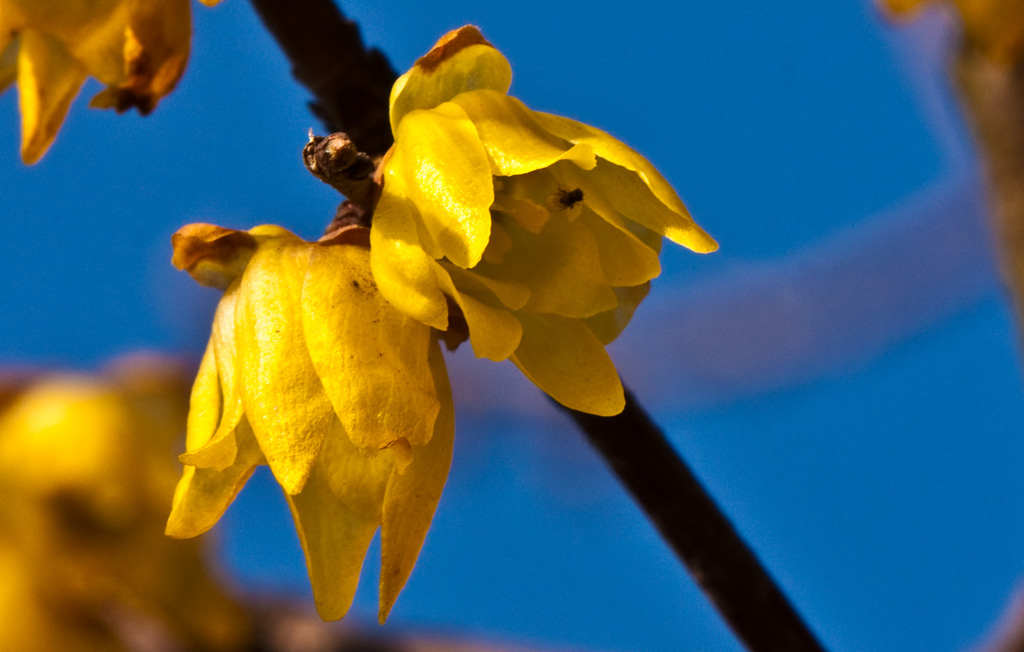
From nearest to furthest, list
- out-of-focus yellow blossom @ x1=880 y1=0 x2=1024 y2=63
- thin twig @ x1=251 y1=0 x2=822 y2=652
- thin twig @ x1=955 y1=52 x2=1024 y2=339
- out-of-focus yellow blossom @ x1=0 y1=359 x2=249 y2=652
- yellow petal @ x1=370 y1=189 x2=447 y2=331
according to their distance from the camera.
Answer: yellow petal @ x1=370 y1=189 x2=447 y2=331
thin twig @ x1=251 y1=0 x2=822 y2=652
out-of-focus yellow blossom @ x1=880 y1=0 x2=1024 y2=63
thin twig @ x1=955 y1=52 x2=1024 y2=339
out-of-focus yellow blossom @ x1=0 y1=359 x2=249 y2=652

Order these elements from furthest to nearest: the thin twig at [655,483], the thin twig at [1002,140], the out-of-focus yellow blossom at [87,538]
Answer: the out-of-focus yellow blossom at [87,538]
the thin twig at [1002,140]
the thin twig at [655,483]

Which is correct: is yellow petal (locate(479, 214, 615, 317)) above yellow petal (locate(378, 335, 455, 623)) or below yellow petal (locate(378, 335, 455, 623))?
above

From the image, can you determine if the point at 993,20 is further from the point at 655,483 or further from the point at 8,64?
the point at 8,64

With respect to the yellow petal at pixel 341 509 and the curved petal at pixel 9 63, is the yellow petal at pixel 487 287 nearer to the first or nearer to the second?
the yellow petal at pixel 341 509

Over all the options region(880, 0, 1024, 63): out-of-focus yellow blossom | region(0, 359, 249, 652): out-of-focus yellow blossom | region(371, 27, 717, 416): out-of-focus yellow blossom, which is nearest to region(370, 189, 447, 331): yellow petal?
region(371, 27, 717, 416): out-of-focus yellow blossom

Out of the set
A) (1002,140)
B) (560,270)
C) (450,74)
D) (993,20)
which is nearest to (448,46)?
(450,74)

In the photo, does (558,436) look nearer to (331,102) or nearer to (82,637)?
(82,637)

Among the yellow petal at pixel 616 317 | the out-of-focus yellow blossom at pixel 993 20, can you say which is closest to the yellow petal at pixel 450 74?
the yellow petal at pixel 616 317

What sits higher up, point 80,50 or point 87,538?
point 80,50

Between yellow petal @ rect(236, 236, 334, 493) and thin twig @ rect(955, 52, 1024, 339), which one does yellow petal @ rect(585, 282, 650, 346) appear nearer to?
yellow petal @ rect(236, 236, 334, 493)
